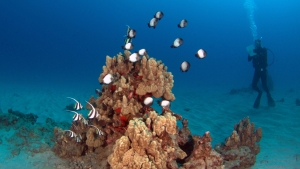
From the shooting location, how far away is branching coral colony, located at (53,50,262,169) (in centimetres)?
327

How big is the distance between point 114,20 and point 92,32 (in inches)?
841

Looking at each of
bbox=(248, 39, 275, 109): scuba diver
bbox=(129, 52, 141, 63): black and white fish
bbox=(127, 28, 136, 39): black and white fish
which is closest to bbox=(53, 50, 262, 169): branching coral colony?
bbox=(129, 52, 141, 63): black and white fish

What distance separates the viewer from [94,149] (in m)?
5.27

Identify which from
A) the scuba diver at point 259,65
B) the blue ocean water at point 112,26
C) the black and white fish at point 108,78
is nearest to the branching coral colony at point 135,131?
the black and white fish at point 108,78

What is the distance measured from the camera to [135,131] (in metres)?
3.21

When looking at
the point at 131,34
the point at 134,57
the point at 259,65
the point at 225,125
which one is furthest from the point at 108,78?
the point at 259,65

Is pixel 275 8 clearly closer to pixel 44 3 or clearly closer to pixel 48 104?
pixel 44 3

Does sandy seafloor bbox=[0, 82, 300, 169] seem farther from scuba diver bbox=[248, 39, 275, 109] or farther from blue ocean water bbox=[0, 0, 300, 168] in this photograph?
blue ocean water bbox=[0, 0, 300, 168]

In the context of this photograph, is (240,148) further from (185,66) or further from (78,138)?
(78,138)

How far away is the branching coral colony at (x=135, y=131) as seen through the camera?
3.27m

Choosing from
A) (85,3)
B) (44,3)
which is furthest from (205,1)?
(44,3)

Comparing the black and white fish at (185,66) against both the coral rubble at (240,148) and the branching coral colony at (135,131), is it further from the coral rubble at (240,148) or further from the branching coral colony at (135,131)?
the coral rubble at (240,148)

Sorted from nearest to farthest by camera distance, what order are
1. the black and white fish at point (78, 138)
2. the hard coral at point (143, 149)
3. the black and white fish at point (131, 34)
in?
1. the hard coral at point (143, 149)
2. the black and white fish at point (78, 138)
3. the black and white fish at point (131, 34)

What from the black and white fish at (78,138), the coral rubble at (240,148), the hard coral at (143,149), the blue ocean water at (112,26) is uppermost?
the blue ocean water at (112,26)
